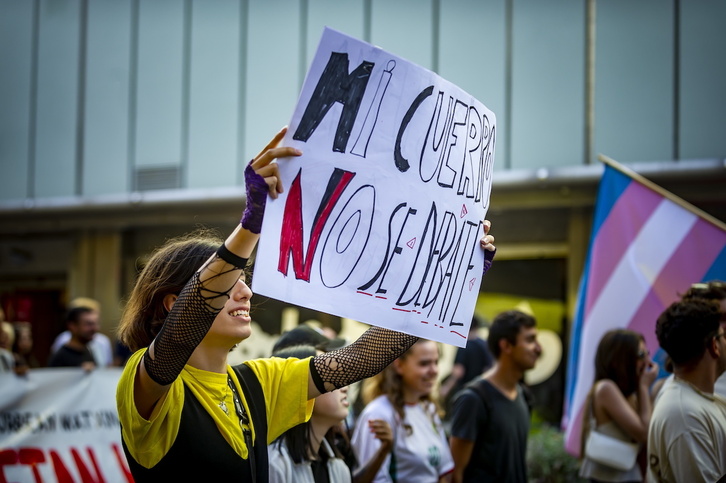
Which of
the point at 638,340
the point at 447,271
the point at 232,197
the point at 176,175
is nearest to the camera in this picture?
the point at 447,271

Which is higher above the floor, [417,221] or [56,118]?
[56,118]

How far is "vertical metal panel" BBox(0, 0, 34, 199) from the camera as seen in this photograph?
14.5m

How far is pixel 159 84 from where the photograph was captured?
13734 mm

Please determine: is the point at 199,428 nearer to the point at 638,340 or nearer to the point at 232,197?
the point at 638,340

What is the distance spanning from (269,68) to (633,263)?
845cm

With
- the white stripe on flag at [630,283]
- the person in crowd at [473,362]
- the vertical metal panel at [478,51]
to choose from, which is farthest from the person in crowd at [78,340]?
the vertical metal panel at [478,51]

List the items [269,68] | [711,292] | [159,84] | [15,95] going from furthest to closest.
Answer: [15,95]
[159,84]
[269,68]
[711,292]

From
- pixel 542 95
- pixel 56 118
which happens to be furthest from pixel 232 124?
pixel 542 95

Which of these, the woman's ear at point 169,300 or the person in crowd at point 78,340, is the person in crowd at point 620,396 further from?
the person in crowd at point 78,340

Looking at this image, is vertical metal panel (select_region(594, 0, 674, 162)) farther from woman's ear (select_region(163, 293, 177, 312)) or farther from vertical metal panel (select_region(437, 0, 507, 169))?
woman's ear (select_region(163, 293, 177, 312))

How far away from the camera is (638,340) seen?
211 inches

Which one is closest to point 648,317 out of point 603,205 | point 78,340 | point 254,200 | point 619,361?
point 619,361

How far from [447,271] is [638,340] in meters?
2.90

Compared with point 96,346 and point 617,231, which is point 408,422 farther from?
point 96,346
